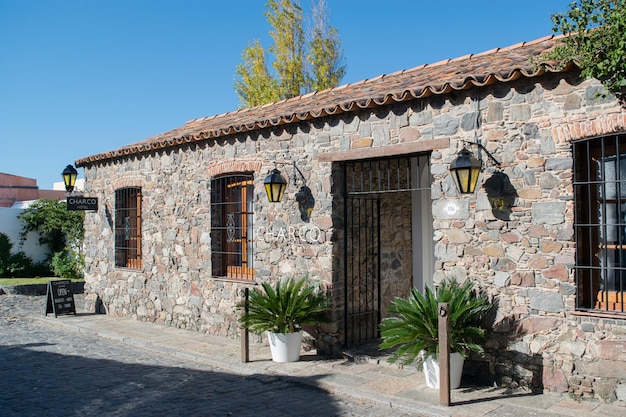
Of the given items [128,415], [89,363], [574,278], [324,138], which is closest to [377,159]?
[324,138]

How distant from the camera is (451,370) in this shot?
20.3ft

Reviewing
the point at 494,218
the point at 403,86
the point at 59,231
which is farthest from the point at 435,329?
the point at 59,231

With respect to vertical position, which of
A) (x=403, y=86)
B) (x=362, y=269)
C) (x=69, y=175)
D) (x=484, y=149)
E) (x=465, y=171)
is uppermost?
(x=403, y=86)

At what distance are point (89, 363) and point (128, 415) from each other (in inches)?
105

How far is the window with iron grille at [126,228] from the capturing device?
39.8ft

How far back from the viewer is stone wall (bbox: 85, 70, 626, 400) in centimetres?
576

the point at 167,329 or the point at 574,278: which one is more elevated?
the point at 574,278

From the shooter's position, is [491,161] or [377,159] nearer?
[491,161]

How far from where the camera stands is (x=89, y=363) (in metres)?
8.07

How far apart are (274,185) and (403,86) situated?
2.26 m

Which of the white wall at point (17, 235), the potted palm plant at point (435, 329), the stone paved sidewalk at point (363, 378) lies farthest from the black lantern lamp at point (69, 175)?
the potted palm plant at point (435, 329)

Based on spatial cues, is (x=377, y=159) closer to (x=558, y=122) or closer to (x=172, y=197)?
(x=558, y=122)

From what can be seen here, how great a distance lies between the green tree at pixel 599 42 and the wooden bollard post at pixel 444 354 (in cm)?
256

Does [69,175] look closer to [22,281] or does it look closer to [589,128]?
[22,281]
